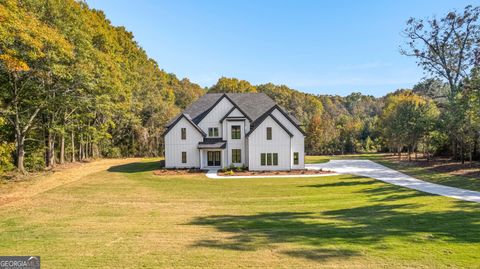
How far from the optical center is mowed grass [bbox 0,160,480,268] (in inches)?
291

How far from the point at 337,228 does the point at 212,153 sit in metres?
22.9

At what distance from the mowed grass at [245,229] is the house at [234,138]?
10544mm

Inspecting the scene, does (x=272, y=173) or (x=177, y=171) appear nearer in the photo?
(x=272, y=173)

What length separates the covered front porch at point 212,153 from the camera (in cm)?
3059

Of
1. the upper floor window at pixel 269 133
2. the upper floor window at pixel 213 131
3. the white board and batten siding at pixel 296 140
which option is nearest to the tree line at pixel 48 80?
the upper floor window at pixel 213 131

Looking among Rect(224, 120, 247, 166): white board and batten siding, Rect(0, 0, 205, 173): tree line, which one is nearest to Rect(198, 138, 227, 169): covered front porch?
Rect(224, 120, 247, 166): white board and batten siding

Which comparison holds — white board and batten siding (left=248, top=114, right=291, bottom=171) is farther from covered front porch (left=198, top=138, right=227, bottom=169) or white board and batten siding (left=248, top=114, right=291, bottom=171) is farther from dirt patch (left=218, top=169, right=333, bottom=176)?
covered front porch (left=198, top=138, right=227, bottom=169)

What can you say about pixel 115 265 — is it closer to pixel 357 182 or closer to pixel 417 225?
pixel 417 225

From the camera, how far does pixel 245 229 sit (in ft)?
33.7

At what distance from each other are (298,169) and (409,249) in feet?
71.4

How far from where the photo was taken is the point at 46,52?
21984mm

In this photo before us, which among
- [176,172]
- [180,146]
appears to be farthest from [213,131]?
[176,172]

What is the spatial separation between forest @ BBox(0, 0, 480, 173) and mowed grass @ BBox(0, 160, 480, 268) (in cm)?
941

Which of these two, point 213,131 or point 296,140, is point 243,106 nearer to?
point 213,131
